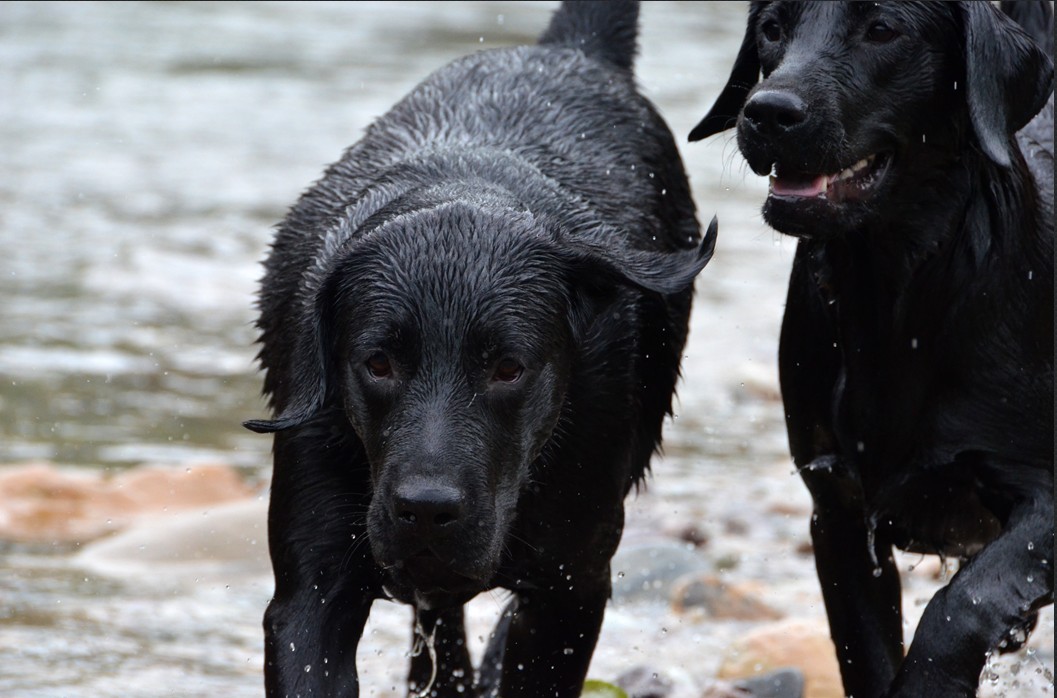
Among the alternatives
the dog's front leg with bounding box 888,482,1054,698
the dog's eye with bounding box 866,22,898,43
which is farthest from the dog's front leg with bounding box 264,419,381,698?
the dog's eye with bounding box 866,22,898,43

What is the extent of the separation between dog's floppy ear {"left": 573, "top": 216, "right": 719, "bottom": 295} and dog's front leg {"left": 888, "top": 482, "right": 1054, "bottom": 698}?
3.31 ft

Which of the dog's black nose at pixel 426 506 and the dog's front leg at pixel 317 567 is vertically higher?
the dog's black nose at pixel 426 506

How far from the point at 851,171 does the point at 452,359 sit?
117cm

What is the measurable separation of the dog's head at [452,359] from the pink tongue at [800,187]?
0.29 metres

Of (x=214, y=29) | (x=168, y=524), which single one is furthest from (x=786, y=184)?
(x=214, y=29)

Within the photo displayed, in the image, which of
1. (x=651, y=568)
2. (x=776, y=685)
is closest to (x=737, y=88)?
(x=776, y=685)

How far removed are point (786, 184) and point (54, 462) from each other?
4.43 m

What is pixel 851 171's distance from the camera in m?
4.72

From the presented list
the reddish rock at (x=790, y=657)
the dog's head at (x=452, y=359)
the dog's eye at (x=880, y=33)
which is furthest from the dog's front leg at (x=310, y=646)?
the dog's eye at (x=880, y=33)

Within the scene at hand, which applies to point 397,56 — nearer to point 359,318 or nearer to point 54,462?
point 54,462

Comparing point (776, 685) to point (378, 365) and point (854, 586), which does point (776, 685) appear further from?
point (378, 365)

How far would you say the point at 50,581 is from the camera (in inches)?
266

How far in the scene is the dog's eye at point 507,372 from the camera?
4430 mm

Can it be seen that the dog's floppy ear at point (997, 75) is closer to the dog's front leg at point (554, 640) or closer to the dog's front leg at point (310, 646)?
the dog's front leg at point (554, 640)
